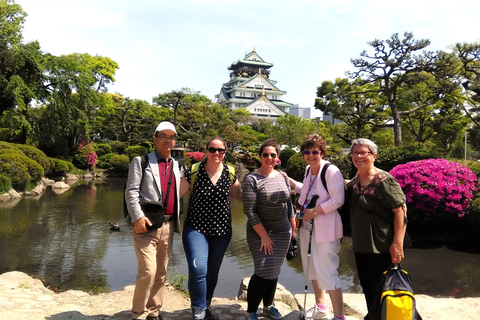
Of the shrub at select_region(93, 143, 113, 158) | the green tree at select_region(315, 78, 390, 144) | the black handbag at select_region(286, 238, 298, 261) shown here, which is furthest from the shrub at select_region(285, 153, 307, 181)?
the shrub at select_region(93, 143, 113, 158)

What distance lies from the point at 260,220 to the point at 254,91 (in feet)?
167

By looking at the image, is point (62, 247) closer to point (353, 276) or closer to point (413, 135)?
point (353, 276)

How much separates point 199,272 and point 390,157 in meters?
10.4

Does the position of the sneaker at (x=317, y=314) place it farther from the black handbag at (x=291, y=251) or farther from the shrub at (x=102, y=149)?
the shrub at (x=102, y=149)

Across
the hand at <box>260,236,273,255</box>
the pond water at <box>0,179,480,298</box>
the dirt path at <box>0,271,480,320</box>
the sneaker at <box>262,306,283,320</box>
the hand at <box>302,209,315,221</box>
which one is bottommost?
the pond water at <box>0,179,480,298</box>

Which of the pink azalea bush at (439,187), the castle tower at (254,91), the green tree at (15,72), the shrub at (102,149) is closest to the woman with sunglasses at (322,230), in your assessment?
the pink azalea bush at (439,187)

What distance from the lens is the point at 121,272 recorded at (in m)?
5.77

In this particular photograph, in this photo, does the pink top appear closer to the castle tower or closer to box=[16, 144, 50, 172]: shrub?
box=[16, 144, 50, 172]: shrub

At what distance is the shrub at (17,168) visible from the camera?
43.7 ft

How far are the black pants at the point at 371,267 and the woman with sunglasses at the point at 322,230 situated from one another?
182 millimetres

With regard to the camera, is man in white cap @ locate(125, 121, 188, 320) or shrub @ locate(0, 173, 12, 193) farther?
shrub @ locate(0, 173, 12, 193)

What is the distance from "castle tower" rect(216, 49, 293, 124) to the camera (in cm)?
4712

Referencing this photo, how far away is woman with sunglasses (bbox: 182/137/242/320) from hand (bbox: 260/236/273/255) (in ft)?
1.01

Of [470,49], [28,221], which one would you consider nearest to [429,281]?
[470,49]
